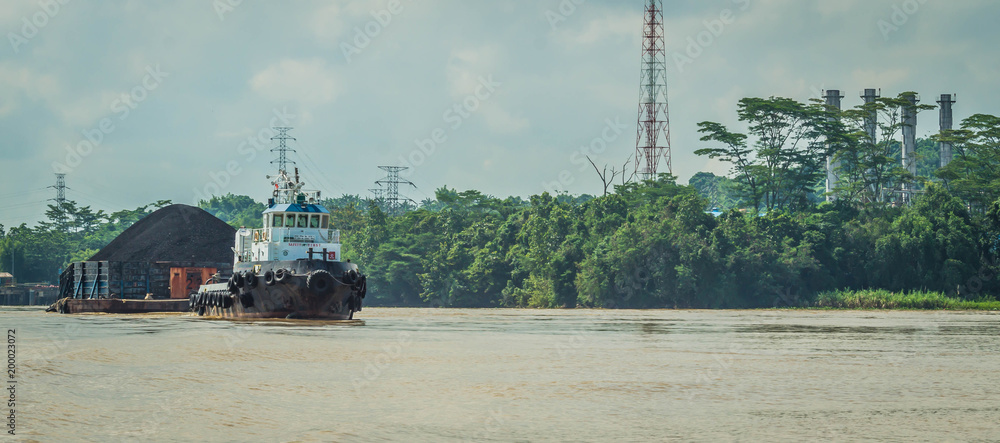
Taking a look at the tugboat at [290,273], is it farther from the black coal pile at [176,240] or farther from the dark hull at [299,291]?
the black coal pile at [176,240]

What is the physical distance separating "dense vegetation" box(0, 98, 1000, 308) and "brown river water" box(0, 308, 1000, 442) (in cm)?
5534

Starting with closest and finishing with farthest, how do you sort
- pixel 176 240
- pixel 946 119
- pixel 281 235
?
1. pixel 281 235
2. pixel 176 240
3. pixel 946 119

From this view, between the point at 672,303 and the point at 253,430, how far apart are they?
7980 centimetres

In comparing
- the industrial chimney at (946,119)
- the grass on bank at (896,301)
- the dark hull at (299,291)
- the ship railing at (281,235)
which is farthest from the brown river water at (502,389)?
the industrial chimney at (946,119)

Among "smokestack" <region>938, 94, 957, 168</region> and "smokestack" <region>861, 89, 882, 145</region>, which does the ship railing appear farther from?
"smokestack" <region>938, 94, 957, 168</region>

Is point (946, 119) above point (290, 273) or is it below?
above

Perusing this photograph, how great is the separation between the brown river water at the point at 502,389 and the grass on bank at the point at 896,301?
49.8 m

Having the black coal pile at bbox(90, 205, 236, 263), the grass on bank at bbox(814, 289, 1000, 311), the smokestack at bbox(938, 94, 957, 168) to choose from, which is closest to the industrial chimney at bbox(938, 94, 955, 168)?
the smokestack at bbox(938, 94, 957, 168)

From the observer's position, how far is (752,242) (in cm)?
9431

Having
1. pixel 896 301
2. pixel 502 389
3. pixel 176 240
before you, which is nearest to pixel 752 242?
pixel 896 301

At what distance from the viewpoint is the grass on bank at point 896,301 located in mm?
83175

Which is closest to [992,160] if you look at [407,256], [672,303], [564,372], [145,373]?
[672,303]

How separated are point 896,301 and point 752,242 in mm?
14050

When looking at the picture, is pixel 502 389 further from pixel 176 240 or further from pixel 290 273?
pixel 176 240
